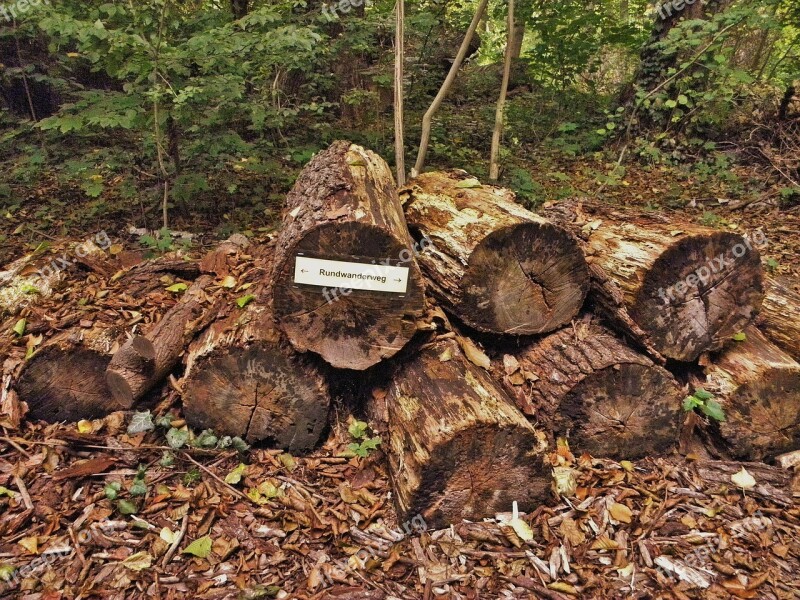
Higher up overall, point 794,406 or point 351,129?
point 351,129

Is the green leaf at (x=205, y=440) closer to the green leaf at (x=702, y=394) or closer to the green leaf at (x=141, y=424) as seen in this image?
the green leaf at (x=141, y=424)

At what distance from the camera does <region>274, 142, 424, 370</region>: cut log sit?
2.60 meters

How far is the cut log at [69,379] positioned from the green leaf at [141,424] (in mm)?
197

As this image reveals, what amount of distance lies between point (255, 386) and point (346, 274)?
877 millimetres

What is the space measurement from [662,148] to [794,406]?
20.8 feet

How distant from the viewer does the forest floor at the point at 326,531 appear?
2.31 meters

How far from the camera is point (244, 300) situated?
3.16 meters

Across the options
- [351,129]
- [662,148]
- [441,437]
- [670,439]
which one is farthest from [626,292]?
[662,148]

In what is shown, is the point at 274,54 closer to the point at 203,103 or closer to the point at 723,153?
the point at 203,103

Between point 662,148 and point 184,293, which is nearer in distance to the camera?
point 184,293

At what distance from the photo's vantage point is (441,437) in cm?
245

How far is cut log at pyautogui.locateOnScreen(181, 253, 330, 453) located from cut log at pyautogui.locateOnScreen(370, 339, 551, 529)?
53 cm

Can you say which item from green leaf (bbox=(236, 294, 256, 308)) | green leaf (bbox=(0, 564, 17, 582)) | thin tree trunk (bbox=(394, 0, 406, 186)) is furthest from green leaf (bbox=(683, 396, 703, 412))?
thin tree trunk (bbox=(394, 0, 406, 186))

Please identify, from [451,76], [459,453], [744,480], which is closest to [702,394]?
[744,480]
